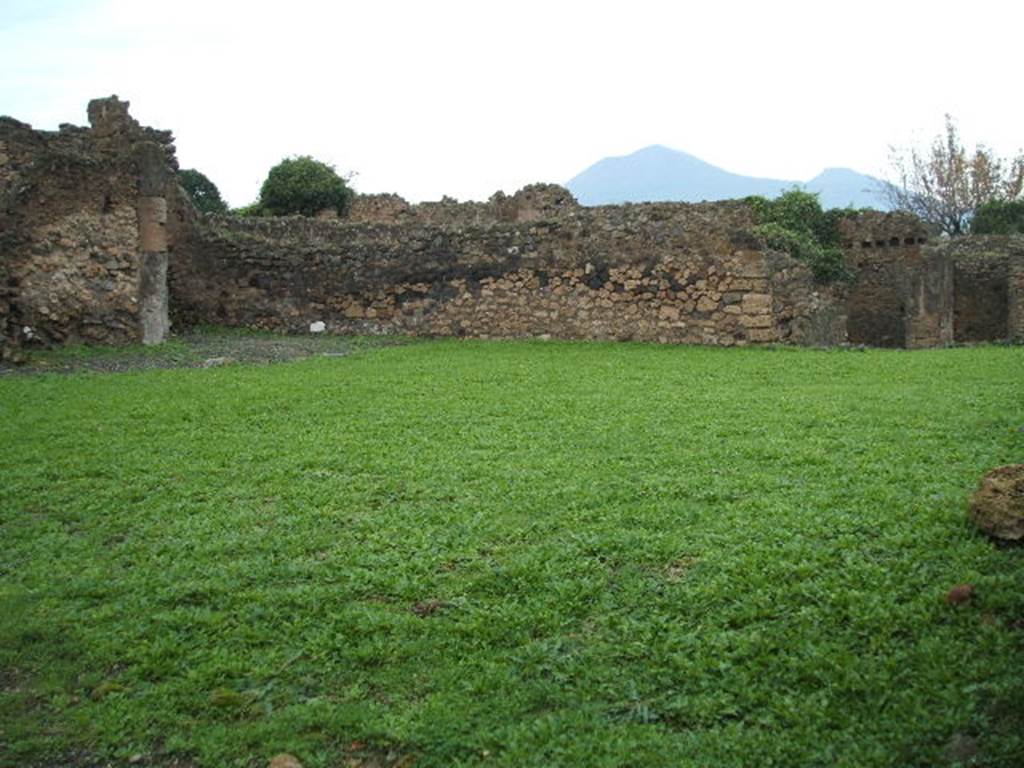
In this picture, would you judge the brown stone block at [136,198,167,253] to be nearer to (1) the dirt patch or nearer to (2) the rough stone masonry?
(2) the rough stone masonry

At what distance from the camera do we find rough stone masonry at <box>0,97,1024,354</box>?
1341 centimetres

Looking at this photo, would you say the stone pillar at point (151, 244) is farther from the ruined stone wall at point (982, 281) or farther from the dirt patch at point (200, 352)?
the ruined stone wall at point (982, 281)

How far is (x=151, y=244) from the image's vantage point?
14492 millimetres

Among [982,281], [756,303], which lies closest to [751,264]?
[756,303]

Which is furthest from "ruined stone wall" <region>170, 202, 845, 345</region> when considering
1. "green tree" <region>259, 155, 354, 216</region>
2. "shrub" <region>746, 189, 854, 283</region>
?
"green tree" <region>259, 155, 354, 216</region>

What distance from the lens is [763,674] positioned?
11.8 ft

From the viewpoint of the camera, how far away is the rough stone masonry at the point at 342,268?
44.0ft

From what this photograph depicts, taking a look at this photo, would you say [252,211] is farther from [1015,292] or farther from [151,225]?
[1015,292]

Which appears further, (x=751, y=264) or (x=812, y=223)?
(x=812, y=223)

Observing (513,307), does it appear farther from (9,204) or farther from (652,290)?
(9,204)

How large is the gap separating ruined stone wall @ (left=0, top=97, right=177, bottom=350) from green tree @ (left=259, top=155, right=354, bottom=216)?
11996 millimetres

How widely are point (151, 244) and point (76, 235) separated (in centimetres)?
119

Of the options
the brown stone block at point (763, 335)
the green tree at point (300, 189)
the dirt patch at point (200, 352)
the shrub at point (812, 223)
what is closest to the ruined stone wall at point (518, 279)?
the brown stone block at point (763, 335)

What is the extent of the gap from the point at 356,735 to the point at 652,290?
457 inches
